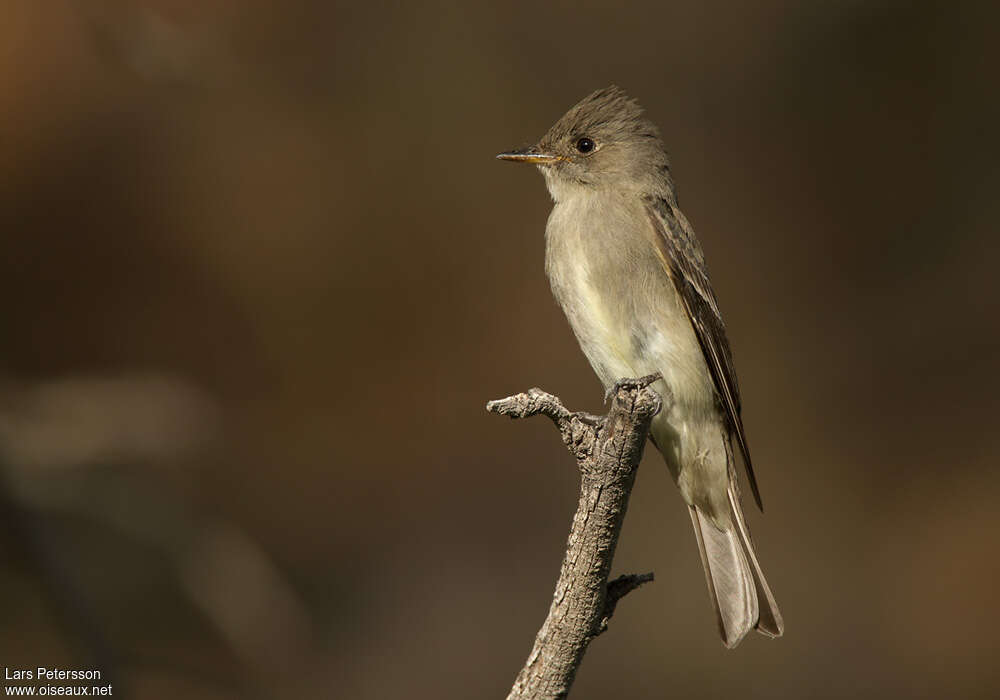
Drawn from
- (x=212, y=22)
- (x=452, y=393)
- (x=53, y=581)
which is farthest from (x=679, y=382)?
(x=212, y=22)

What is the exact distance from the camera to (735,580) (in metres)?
4.12

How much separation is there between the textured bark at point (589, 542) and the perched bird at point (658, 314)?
1.11 meters

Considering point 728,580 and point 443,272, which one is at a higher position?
point 443,272

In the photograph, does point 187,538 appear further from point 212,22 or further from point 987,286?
point 987,286

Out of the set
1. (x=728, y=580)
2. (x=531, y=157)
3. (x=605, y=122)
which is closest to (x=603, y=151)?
(x=605, y=122)

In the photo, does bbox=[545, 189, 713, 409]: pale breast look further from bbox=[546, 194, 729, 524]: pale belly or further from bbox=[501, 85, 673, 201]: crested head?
bbox=[501, 85, 673, 201]: crested head

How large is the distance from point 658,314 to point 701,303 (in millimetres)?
216

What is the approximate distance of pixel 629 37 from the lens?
6.79 m

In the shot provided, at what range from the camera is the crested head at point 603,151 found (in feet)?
14.7

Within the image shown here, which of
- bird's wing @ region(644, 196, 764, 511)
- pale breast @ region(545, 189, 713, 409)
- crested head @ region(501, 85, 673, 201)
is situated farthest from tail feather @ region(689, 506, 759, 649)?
crested head @ region(501, 85, 673, 201)

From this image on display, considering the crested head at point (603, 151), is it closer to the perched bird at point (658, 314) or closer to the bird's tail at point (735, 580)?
the perched bird at point (658, 314)

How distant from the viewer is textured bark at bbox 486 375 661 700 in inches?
111

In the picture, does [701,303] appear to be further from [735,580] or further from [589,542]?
[589,542]

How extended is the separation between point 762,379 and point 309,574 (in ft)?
9.62
